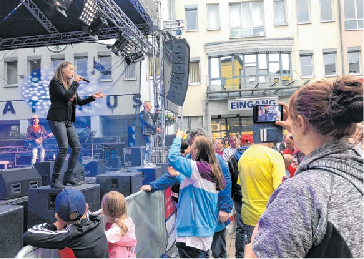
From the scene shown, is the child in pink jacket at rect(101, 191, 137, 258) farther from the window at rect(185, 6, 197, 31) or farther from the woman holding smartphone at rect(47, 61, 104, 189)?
the window at rect(185, 6, 197, 31)

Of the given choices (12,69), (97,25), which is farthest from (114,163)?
(12,69)

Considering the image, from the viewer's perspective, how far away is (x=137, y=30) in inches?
324

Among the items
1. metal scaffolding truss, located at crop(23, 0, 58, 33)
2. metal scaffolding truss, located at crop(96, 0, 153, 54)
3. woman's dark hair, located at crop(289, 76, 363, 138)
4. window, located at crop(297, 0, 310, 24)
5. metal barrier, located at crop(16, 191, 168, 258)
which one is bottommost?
metal barrier, located at crop(16, 191, 168, 258)

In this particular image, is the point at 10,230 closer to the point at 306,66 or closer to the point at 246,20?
the point at 246,20

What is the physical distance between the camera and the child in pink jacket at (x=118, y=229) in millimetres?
2219

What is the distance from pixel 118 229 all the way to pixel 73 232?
0.47m

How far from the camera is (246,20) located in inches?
Answer: 508

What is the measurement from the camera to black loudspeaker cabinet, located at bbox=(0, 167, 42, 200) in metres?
3.85

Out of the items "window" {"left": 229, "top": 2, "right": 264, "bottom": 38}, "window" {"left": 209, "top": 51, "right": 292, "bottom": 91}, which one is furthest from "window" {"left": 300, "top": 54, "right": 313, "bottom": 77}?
"window" {"left": 229, "top": 2, "right": 264, "bottom": 38}

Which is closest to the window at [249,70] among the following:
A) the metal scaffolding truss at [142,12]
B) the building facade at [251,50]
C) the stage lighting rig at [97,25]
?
the building facade at [251,50]

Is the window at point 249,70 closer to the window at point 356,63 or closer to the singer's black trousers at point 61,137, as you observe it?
the window at point 356,63

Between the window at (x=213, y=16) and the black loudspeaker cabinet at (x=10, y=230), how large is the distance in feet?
41.3

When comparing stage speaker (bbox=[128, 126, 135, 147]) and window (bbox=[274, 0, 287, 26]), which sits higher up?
window (bbox=[274, 0, 287, 26])

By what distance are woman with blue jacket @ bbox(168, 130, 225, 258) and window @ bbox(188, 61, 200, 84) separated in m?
14.4
